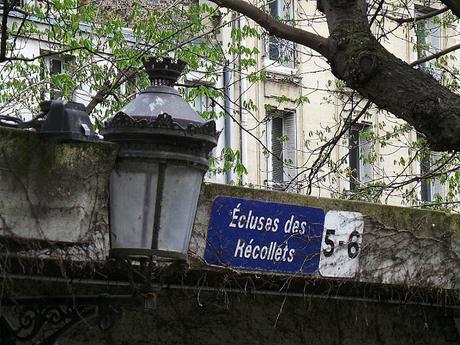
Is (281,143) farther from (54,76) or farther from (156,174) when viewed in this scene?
(156,174)

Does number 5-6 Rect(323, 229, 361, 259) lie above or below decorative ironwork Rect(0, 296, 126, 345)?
above

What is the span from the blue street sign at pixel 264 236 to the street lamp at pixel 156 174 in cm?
220

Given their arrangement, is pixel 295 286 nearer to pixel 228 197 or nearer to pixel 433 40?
pixel 228 197

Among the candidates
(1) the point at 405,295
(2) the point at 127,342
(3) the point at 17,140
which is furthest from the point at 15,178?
(1) the point at 405,295

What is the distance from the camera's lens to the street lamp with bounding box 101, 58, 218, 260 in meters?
7.06

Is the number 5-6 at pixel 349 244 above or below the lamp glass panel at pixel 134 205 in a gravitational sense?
above

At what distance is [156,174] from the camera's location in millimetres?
7105

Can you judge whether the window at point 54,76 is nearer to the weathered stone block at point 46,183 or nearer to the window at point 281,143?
the window at point 281,143

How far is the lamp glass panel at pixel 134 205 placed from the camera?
7.09 meters

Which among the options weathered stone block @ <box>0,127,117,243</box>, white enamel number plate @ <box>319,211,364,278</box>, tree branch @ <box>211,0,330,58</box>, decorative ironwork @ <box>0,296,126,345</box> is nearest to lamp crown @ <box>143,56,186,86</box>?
weathered stone block @ <box>0,127,117,243</box>

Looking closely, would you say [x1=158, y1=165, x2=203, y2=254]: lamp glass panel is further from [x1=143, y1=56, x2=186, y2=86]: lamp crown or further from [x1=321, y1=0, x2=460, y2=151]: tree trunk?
[x1=321, y1=0, x2=460, y2=151]: tree trunk

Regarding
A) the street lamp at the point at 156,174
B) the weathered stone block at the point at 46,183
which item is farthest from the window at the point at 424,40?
the street lamp at the point at 156,174

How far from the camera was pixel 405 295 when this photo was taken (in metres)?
11.1

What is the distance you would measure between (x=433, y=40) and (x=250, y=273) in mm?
24215
